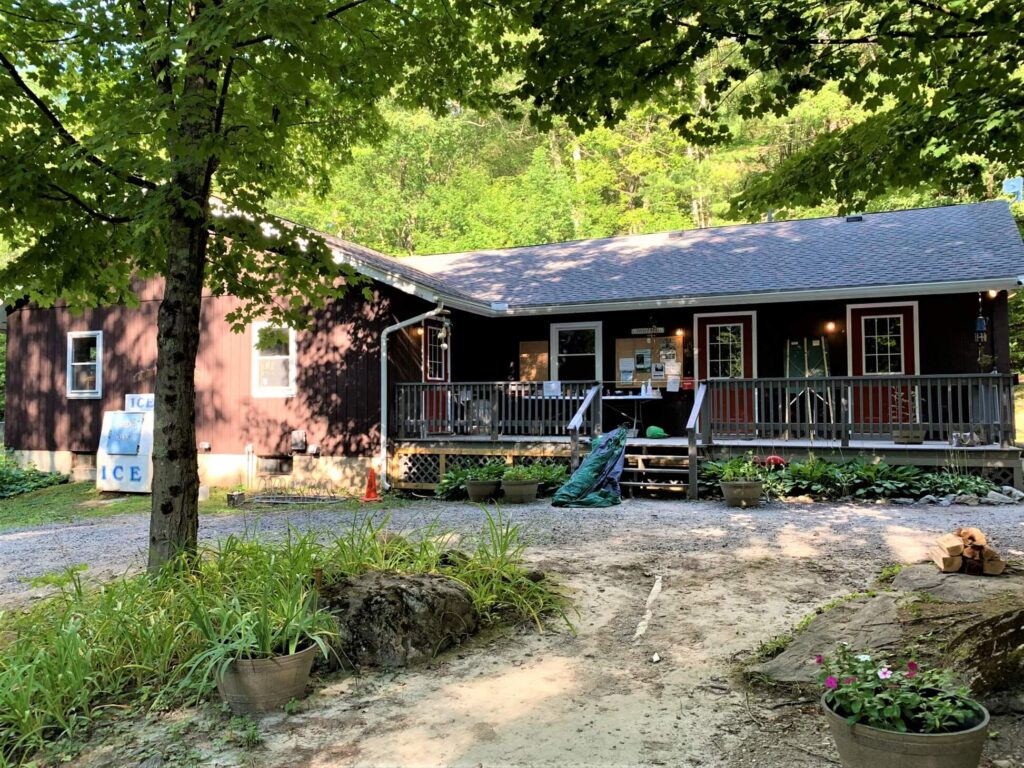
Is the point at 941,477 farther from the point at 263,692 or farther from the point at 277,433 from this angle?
the point at 277,433

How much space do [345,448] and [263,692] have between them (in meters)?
9.51

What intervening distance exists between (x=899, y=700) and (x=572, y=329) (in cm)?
1208

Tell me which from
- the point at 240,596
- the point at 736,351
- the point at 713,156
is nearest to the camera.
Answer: the point at 240,596

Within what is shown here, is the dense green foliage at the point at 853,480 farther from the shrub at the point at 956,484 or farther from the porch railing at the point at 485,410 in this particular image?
the porch railing at the point at 485,410

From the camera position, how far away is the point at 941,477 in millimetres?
9875

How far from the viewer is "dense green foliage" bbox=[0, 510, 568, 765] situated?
3.39 metres

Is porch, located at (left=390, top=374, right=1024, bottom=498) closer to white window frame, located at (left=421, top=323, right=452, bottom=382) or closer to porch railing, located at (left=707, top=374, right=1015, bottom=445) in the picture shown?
porch railing, located at (left=707, top=374, right=1015, bottom=445)

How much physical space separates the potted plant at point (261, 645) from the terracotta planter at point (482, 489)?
6800mm

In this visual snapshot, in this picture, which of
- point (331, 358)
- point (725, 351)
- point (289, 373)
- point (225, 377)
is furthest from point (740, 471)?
point (225, 377)

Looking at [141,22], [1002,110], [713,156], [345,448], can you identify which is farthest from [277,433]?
[713,156]

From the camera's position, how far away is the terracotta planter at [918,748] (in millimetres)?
2428

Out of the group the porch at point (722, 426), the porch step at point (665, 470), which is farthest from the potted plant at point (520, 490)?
the porch step at point (665, 470)

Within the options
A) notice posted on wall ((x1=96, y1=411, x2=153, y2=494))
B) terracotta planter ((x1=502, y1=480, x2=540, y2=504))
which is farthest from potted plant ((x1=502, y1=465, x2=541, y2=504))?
notice posted on wall ((x1=96, y1=411, x2=153, y2=494))

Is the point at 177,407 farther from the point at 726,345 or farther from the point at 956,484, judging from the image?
the point at 726,345
